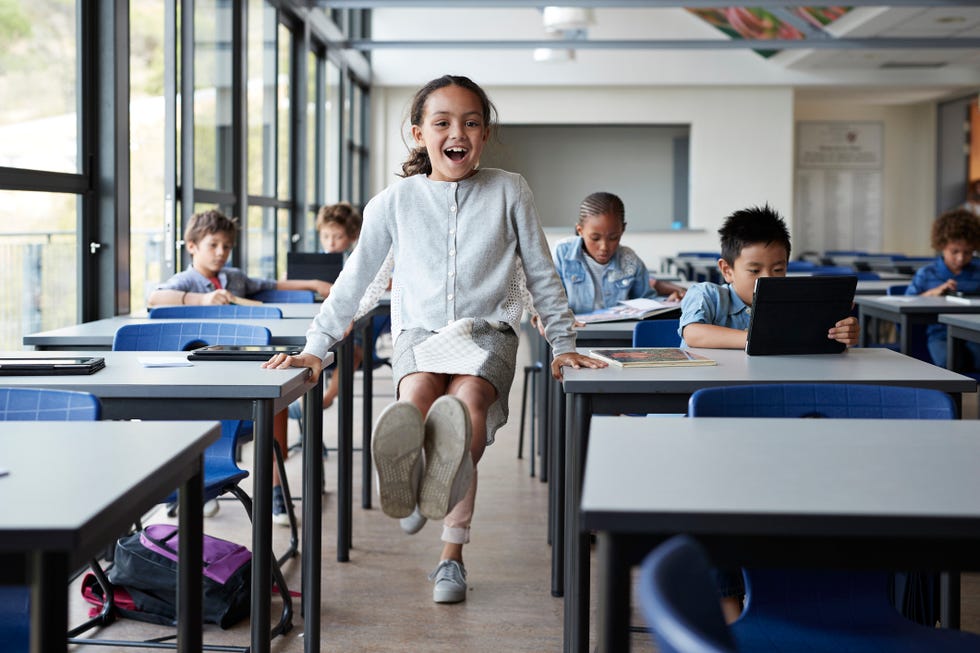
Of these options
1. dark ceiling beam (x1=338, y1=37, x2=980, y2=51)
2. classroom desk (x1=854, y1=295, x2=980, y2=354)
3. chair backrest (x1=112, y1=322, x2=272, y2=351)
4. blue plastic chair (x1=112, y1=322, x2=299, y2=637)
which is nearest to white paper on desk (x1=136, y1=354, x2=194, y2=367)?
blue plastic chair (x1=112, y1=322, x2=299, y2=637)

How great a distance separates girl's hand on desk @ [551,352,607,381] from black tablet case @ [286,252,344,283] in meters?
2.97

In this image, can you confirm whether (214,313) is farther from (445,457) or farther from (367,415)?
(445,457)

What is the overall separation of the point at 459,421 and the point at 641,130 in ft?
37.6

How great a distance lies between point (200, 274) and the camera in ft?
13.9

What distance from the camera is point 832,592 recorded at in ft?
5.47

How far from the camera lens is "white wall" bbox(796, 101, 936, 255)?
48.3 feet

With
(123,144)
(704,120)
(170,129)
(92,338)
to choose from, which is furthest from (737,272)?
(704,120)

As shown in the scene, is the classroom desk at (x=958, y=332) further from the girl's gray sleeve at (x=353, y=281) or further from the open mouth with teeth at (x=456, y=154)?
the girl's gray sleeve at (x=353, y=281)

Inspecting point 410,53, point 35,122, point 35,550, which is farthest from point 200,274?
point 410,53

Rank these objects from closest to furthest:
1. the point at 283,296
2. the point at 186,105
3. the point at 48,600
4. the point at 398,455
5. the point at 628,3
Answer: the point at 48,600 → the point at 398,455 → the point at 283,296 → the point at 186,105 → the point at 628,3

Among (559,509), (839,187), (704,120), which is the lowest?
(559,509)

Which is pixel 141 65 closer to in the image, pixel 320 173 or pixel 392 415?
pixel 392 415

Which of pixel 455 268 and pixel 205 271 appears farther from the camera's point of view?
pixel 205 271

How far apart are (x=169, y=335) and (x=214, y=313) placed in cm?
57
